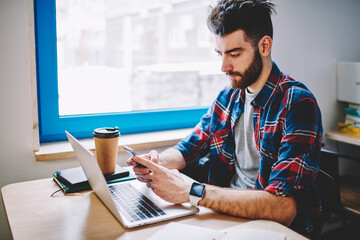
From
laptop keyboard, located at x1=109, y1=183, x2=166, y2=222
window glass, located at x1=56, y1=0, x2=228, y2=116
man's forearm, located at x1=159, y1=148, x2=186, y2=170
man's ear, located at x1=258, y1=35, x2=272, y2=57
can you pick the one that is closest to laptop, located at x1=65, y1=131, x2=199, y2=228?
laptop keyboard, located at x1=109, y1=183, x2=166, y2=222

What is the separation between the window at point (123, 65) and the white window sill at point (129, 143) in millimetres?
54

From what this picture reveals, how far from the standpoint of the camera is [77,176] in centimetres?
128

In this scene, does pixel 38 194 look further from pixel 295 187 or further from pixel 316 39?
pixel 316 39

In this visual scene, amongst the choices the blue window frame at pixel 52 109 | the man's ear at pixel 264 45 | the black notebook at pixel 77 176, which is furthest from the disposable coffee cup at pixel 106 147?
the man's ear at pixel 264 45

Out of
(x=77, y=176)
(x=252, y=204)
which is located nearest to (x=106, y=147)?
(x=77, y=176)

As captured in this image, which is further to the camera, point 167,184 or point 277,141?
point 277,141

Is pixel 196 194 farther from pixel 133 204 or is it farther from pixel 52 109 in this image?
pixel 52 109

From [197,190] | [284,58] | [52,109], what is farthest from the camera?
[284,58]

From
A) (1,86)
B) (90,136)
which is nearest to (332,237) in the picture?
(90,136)

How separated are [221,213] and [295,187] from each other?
256 mm

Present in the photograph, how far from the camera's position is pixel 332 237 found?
2197mm

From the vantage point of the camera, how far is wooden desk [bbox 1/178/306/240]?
923mm

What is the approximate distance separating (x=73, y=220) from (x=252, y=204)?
53 centimetres

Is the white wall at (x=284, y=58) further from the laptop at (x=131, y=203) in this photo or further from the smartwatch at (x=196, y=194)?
the smartwatch at (x=196, y=194)
